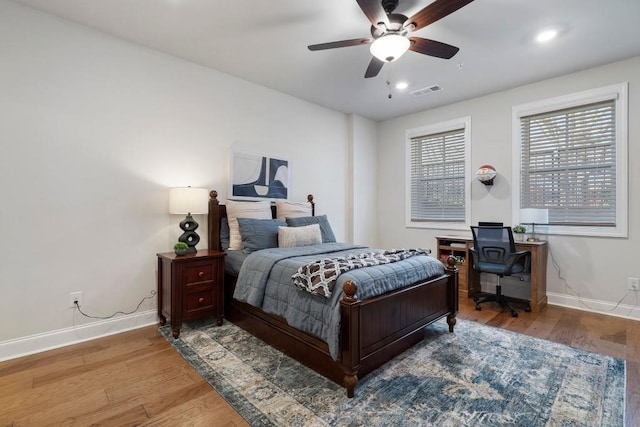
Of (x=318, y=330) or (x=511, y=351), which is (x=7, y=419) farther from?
(x=511, y=351)

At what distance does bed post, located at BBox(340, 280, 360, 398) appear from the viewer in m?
1.86

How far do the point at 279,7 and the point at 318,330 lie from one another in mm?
2446

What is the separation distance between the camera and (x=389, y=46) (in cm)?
222

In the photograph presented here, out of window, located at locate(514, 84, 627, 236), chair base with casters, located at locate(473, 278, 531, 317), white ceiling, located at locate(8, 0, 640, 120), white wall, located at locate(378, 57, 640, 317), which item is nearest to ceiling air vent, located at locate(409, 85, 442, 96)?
white ceiling, located at locate(8, 0, 640, 120)

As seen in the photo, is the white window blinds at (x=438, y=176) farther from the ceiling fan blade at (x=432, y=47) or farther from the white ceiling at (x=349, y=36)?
the ceiling fan blade at (x=432, y=47)

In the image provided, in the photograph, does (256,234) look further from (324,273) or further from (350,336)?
(350,336)

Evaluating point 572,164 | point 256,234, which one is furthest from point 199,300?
point 572,164

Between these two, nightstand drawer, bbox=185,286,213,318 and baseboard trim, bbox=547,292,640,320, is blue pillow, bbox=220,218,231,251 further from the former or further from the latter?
baseboard trim, bbox=547,292,640,320

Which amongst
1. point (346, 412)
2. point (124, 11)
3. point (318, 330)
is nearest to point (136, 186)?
point (124, 11)

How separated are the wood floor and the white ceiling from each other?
107 inches

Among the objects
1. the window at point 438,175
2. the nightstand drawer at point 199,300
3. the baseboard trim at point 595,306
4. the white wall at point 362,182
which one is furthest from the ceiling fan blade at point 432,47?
the baseboard trim at point 595,306

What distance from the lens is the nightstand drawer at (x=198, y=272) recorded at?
2767mm

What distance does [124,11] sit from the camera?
2.49 metres

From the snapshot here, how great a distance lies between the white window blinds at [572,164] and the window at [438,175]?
2.53 ft
